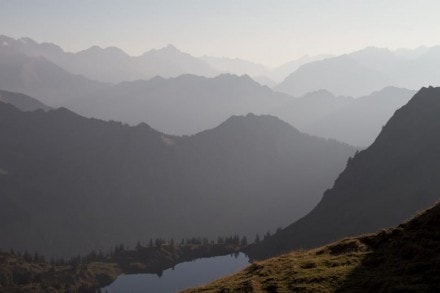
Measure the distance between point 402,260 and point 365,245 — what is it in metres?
6.41

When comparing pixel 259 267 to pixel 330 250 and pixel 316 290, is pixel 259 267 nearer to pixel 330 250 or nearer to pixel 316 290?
pixel 330 250

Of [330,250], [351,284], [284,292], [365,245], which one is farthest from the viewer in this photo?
[330,250]

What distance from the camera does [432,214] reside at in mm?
35000

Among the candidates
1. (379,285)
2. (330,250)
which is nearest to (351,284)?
(379,285)

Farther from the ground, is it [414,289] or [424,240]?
[424,240]

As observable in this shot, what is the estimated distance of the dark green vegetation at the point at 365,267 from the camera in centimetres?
2844

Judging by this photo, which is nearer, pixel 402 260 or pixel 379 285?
pixel 379 285

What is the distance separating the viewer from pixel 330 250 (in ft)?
132

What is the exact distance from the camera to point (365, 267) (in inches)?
1286

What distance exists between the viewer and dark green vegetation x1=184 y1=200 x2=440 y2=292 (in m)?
28.4

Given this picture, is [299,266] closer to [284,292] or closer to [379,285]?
[284,292]

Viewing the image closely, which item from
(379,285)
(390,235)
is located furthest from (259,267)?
(379,285)

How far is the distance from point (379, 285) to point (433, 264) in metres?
3.69

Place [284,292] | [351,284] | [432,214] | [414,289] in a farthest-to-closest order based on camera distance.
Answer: [432,214] < [284,292] < [351,284] < [414,289]
